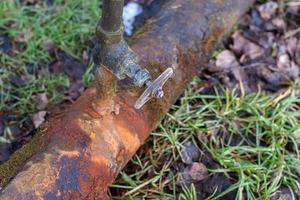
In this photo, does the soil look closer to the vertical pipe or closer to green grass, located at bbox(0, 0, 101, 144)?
green grass, located at bbox(0, 0, 101, 144)

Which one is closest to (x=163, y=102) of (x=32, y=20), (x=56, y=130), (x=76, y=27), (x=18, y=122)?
(x=56, y=130)

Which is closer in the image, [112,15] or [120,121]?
[112,15]

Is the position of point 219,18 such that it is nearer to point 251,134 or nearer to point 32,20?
point 251,134

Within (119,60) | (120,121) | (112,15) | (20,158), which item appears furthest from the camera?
(120,121)

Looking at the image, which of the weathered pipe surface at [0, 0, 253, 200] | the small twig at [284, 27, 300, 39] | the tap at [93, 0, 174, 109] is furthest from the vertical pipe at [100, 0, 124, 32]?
the small twig at [284, 27, 300, 39]

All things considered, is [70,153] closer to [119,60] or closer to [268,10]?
[119,60]

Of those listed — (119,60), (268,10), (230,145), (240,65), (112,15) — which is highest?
(112,15)

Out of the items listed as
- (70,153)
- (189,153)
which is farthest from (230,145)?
(70,153)

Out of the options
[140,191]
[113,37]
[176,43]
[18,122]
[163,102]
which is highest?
[113,37]
